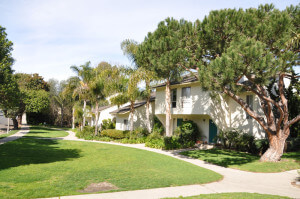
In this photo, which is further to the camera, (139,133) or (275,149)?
(139,133)

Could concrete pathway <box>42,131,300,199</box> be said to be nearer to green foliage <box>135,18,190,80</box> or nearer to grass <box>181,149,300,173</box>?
grass <box>181,149,300,173</box>

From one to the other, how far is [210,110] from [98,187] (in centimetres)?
1283

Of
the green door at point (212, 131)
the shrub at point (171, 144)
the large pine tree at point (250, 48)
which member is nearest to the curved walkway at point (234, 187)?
the large pine tree at point (250, 48)

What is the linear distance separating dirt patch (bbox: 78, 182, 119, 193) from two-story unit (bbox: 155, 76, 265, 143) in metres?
12.3

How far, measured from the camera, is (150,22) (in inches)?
574

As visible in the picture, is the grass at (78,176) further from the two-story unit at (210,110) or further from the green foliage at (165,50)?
the two-story unit at (210,110)

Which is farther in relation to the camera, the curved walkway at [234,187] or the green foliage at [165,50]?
the green foliage at [165,50]

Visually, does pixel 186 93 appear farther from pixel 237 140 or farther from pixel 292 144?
pixel 292 144

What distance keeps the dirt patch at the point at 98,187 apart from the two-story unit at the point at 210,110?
40.4ft

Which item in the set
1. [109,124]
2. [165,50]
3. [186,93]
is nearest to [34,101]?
[109,124]

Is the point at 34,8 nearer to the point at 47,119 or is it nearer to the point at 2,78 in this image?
the point at 2,78

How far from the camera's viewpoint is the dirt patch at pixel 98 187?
698 cm

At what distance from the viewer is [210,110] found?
18.2m

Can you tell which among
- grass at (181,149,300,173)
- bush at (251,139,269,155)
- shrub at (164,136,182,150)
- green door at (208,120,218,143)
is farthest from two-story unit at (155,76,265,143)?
grass at (181,149,300,173)
